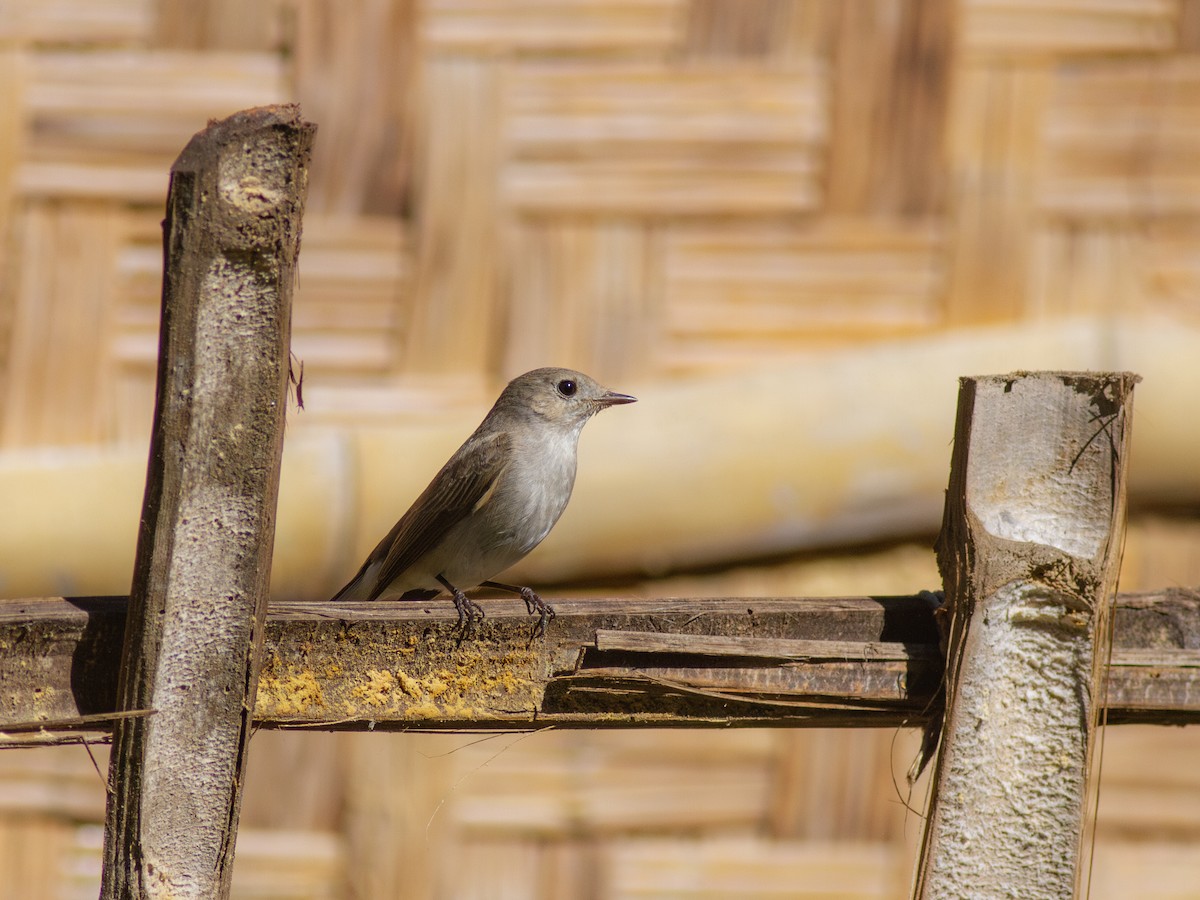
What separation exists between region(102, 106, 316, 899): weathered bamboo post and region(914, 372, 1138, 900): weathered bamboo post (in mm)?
1144

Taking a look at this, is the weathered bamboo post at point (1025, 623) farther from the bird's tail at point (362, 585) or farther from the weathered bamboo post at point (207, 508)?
the bird's tail at point (362, 585)

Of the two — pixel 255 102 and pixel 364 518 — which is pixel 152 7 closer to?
pixel 255 102

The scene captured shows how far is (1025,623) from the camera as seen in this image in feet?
6.98

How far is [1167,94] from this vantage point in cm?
518

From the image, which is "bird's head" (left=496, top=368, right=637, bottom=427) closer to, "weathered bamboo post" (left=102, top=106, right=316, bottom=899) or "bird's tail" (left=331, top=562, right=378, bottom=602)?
"bird's tail" (left=331, top=562, right=378, bottom=602)

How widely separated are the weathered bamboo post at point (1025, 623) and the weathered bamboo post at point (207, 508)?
45.1 inches

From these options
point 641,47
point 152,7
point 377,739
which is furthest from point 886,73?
point 377,739

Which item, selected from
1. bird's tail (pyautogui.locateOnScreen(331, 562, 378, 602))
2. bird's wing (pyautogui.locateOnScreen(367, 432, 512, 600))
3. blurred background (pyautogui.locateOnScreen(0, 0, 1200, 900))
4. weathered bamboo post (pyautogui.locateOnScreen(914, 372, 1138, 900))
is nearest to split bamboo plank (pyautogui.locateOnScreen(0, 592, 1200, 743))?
weathered bamboo post (pyautogui.locateOnScreen(914, 372, 1138, 900))

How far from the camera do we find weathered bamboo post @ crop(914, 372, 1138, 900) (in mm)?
2078

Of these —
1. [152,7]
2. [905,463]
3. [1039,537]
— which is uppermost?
[152,7]

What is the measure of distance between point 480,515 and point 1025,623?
220 centimetres

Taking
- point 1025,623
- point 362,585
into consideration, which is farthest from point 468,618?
point 362,585

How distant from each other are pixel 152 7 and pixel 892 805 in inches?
174

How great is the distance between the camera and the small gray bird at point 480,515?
13.0 feet
